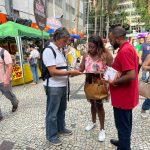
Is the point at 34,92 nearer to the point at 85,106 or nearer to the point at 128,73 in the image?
the point at 85,106

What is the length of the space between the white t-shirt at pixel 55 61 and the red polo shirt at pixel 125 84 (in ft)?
3.16

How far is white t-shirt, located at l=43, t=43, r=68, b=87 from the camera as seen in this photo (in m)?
3.85

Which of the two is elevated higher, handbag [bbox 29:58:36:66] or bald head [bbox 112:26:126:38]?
bald head [bbox 112:26:126:38]

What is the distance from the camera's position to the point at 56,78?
4.03m

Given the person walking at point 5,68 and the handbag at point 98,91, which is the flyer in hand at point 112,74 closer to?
the handbag at point 98,91

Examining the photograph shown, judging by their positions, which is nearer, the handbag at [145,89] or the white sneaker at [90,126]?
the handbag at [145,89]

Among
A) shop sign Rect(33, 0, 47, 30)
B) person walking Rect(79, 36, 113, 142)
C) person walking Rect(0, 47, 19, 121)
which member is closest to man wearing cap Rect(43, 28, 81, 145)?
person walking Rect(79, 36, 113, 142)

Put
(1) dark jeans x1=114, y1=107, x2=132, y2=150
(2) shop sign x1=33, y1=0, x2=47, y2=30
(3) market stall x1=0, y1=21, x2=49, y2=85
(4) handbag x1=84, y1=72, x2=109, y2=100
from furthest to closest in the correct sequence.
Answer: (3) market stall x1=0, y1=21, x2=49, y2=85, (2) shop sign x1=33, y1=0, x2=47, y2=30, (4) handbag x1=84, y1=72, x2=109, y2=100, (1) dark jeans x1=114, y1=107, x2=132, y2=150

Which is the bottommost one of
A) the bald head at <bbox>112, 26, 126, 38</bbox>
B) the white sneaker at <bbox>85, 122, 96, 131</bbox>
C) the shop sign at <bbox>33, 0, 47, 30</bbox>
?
the white sneaker at <bbox>85, 122, 96, 131</bbox>

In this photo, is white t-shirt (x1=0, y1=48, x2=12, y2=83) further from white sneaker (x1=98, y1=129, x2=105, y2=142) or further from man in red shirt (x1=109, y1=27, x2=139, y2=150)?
man in red shirt (x1=109, y1=27, x2=139, y2=150)

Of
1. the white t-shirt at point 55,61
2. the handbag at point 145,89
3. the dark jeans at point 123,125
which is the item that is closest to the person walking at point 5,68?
the white t-shirt at point 55,61

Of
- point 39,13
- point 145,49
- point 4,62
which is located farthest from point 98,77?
point 145,49

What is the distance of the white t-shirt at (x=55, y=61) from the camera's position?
3.85 metres

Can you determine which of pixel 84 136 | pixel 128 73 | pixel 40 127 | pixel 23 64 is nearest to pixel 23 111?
pixel 40 127
